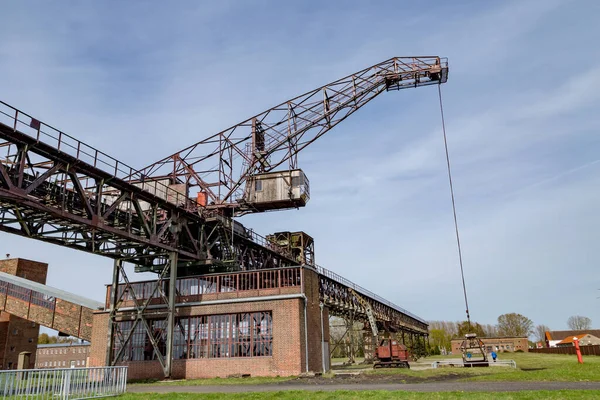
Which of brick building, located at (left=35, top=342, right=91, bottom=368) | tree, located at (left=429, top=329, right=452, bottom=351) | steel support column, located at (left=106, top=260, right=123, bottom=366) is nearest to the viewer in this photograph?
steel support column, located at (left=106, top=260, right=123, bottom=366)

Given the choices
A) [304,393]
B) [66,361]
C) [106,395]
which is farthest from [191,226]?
[66,361]

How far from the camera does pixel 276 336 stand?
945 inches

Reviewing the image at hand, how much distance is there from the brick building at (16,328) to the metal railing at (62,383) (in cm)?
2999

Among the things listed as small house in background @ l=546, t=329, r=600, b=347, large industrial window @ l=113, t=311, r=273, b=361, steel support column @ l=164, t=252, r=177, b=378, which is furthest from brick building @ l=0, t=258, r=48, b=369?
small house in background @ l=546, t=329, r=600, b=347

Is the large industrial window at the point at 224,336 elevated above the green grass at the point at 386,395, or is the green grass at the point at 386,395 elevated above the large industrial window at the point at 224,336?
the large industrial window at the point at 224,336

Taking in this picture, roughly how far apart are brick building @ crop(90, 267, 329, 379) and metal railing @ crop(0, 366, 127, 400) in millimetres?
10041

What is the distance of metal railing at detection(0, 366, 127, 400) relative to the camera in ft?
36.1

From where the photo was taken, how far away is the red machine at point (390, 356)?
27.4 m

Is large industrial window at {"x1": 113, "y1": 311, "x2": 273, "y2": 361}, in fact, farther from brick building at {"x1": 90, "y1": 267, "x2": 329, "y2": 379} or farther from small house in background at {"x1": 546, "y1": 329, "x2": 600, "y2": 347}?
small house in background at {"x1": 546, "y1": 329, "x2": 600, "y2": 347}

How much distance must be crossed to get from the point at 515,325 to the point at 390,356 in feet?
278

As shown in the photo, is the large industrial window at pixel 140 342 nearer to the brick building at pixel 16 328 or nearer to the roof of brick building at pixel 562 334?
the brick building at pixel 16 328

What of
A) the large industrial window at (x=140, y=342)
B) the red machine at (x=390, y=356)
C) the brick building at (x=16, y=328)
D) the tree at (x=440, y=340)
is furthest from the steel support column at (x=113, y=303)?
the tree at (x=440, y=340)

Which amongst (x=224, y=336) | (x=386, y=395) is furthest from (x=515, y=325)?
(x=386, y=395)

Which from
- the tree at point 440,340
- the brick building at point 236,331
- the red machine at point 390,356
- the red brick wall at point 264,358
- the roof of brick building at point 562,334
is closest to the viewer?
the red brick wall at point 264,358
